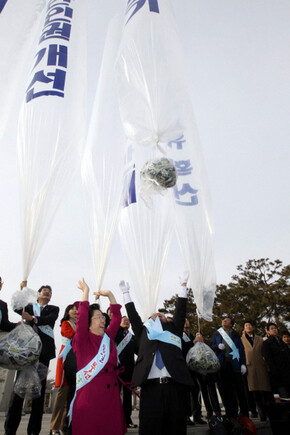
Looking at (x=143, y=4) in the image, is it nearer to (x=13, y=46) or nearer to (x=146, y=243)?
(x=13, y=46)

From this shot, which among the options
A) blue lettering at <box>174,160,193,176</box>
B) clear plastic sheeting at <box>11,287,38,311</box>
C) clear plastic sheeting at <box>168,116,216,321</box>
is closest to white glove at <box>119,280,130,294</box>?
clear plastic sheeting at <box>11,287,38,311</box>

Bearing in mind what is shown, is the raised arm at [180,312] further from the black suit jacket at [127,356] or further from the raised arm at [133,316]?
the black suit jacket at [127,356]

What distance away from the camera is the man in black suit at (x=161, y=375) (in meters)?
3.46

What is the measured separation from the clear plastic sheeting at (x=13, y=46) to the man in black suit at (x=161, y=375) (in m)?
4.50

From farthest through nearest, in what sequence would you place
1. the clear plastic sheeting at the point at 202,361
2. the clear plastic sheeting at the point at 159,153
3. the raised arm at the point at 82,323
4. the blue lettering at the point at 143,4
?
the blue lettering at the point at 143,4 → the clear plastic sheeting at the point at 159,153 → the clear plastic sheeting at the point at 202,361 → the raised arm at the point at 82,323

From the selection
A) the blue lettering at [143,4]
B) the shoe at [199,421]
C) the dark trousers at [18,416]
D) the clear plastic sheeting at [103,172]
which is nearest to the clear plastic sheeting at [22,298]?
the dark trousers at [18,416]

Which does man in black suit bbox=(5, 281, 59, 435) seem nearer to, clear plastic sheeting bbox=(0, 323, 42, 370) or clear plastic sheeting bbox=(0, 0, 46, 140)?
clear plastic sheeting bbox=(0, 323, 42, 370)

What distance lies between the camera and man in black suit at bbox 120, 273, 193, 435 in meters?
3.46

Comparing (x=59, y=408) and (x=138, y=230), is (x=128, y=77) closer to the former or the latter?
(x=138, y=230)

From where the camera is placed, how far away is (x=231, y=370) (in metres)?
6.28

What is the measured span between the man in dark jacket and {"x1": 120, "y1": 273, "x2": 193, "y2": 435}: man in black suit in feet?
11.7

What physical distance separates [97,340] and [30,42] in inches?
269

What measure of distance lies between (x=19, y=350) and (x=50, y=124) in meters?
4.16

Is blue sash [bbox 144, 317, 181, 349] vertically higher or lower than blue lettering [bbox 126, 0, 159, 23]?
lower
